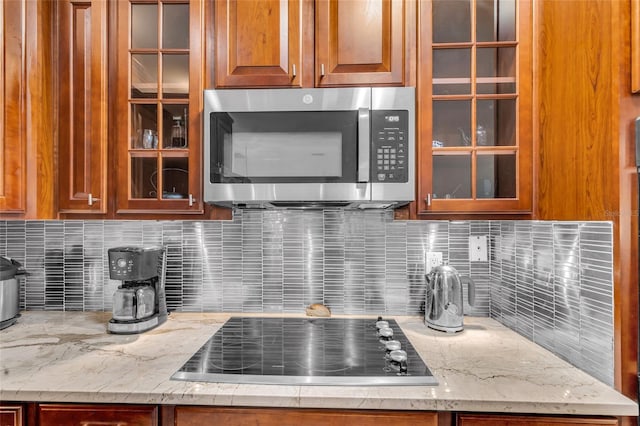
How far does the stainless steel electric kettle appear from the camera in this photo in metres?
1.42

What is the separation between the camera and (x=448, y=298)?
1.43m

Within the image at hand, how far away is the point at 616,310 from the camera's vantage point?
94 centimetres

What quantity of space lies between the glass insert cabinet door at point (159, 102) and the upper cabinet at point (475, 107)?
2.95ft

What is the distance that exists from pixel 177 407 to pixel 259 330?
→ 19.8 inches

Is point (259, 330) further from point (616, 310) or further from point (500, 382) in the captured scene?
point (616, 310)

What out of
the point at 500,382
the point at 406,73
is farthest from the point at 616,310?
the point at 406,73

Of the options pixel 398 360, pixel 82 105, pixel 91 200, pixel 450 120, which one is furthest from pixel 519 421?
pixel 82 105

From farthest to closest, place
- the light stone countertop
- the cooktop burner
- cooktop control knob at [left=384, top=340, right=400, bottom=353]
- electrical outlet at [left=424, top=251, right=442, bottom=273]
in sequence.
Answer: electrical outlet at [left=424, top=251, right=442, bottom=273]
cooktop control knob at [left=384, top=340, right=400, bottom=353]
the cooktop burner
the light stone countertop

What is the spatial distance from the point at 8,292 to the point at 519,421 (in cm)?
196

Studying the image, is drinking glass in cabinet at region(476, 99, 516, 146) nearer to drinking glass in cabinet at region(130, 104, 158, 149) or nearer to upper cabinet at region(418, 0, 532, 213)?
upper cabinet at region(418, 0, 532, 213)

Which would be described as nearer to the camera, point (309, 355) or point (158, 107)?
point (309, 355)

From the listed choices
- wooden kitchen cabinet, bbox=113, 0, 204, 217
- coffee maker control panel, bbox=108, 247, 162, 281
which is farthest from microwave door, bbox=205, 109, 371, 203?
coffee maker control panel, bbox=108, 247, 162, 281

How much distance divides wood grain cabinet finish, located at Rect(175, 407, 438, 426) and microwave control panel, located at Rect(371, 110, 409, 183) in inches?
28.7

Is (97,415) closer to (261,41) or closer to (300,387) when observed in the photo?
(300,387)
